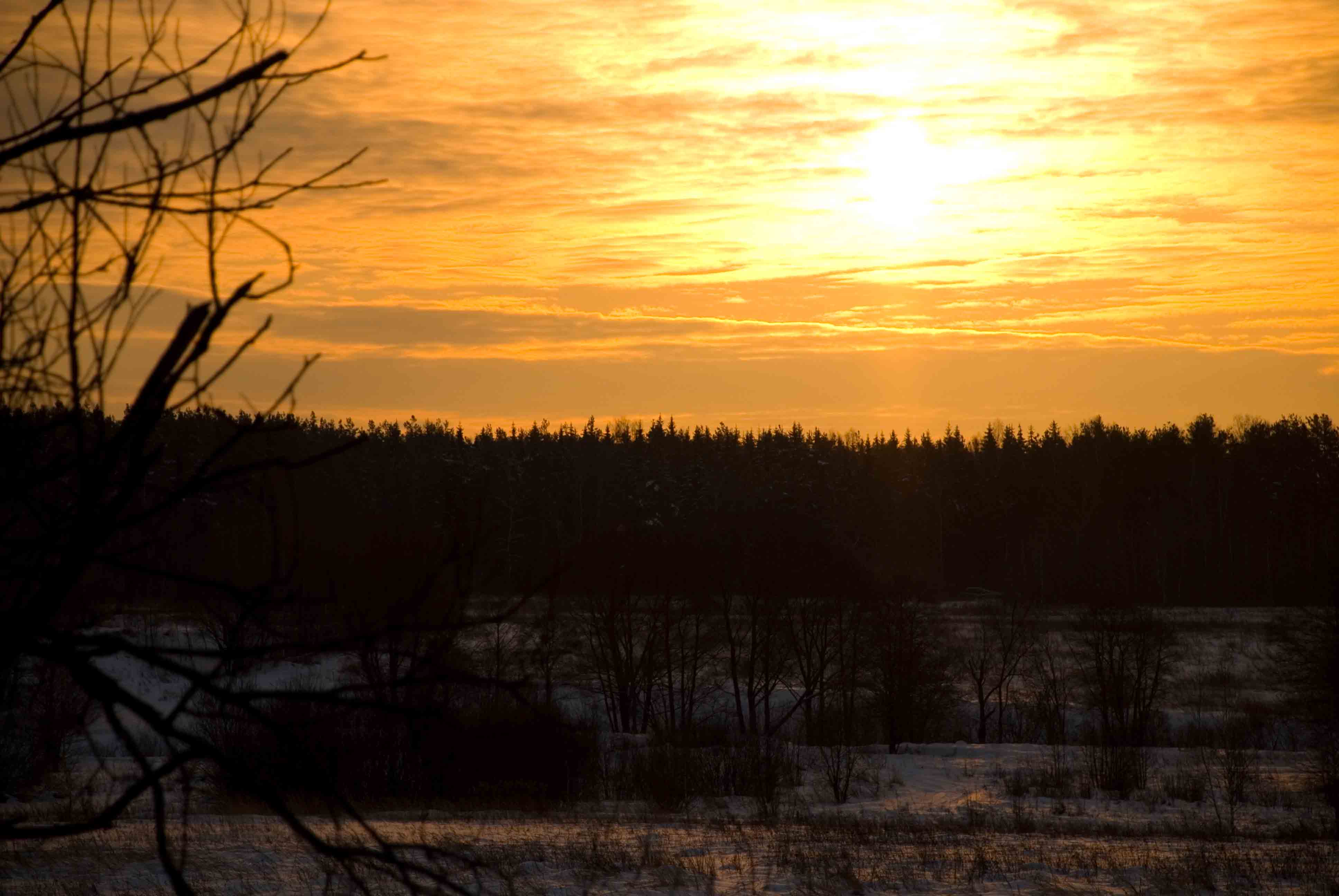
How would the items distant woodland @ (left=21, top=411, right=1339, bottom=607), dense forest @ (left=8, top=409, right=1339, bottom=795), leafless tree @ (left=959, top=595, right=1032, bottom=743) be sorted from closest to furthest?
dense forest @ (left=8, top=409, right=1339, bottom=795) < leafless tree @ (left=959, top=595, right=1032, bottom=743) < distant woodland @ (left=21, top=411, right=1339, bottom=607)

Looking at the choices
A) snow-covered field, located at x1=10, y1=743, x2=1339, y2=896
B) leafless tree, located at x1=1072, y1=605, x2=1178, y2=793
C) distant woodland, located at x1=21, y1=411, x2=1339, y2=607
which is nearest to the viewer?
snow-covered field, located at x1=10, y1=743, x2=1339, y2=896

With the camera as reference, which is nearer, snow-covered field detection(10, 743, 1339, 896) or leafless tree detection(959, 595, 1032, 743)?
snow-covered field detection(10, 743, 1339, 896)

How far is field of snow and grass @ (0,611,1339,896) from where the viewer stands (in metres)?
12.8

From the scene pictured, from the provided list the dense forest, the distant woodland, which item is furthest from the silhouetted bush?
the distant woodland

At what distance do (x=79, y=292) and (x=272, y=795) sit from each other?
1196 mm

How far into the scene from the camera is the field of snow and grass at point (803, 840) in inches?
504

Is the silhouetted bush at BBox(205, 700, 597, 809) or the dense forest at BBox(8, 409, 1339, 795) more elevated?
the dense forest at BBox(8, 409, 1339, 795)

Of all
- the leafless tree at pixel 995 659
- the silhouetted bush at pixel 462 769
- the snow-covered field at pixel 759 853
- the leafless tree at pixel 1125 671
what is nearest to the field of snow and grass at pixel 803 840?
the snow-covered field at pixel 759 853

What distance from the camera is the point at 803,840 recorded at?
17.3 meters

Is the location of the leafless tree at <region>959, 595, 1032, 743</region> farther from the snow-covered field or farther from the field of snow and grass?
the snow-covered field

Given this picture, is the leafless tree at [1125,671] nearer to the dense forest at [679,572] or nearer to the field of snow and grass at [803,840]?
the dense forest at [679,572]

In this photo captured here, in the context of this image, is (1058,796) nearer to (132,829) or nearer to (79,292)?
(132,829)

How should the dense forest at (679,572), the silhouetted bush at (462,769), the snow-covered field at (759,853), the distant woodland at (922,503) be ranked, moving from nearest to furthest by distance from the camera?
the dense forest at (679,572) < the snow-covered field at (759,853) < the silhouetted bush at (462,769) < the distant woodland at (922,503)

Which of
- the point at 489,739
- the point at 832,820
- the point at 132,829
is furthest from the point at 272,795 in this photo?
the point at 832,820
